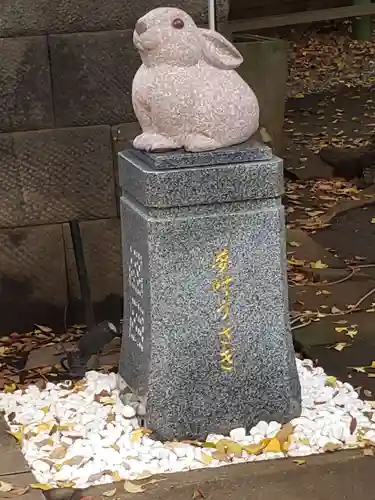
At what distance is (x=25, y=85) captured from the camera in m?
6.42

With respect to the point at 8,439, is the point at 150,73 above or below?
above

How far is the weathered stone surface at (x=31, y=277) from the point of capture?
21.8 feet

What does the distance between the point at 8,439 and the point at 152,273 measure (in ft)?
3.74

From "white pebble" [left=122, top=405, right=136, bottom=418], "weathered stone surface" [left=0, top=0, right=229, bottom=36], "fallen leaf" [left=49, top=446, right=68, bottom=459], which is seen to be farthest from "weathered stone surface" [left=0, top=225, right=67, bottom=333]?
"fallen leaf" [left=49, top=446, right=68, bottom=459]

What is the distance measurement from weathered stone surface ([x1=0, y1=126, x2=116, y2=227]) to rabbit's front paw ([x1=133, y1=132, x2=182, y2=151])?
1.91 m

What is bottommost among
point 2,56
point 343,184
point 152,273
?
point 343,184

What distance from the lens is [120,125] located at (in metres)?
6.58

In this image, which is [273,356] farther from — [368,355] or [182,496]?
[368,355]

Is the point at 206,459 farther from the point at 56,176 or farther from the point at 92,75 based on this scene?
the point at 92,75

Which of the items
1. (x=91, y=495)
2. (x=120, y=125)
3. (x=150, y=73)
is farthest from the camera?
(x=120, y=125)

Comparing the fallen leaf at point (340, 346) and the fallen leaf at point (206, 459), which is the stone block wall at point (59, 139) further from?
the fallen leaf at point (206, 459)

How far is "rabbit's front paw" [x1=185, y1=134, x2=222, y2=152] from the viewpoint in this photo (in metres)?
4.55

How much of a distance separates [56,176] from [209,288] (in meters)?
2.34

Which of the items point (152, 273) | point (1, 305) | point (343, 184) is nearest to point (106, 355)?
point (1, 305)
